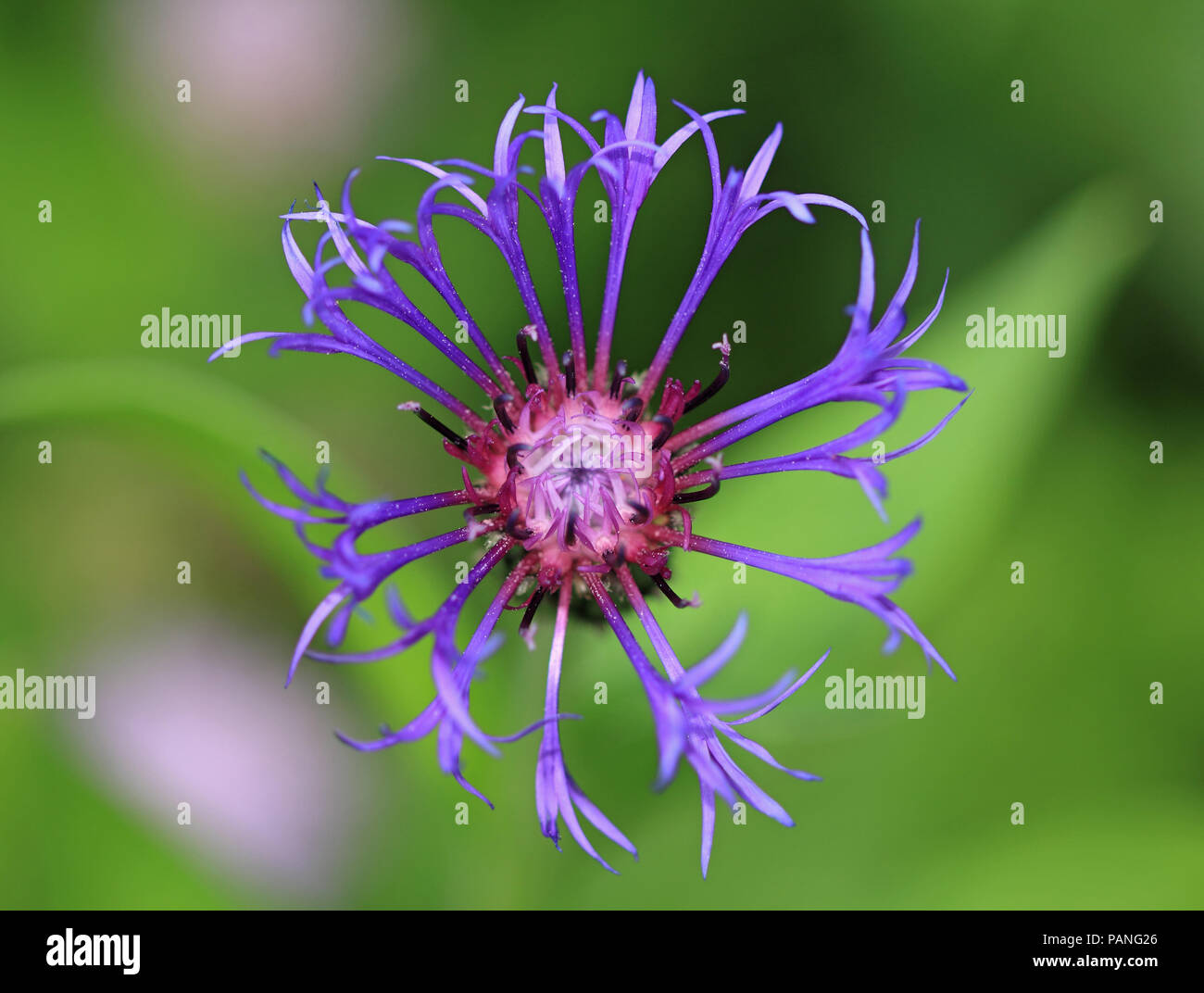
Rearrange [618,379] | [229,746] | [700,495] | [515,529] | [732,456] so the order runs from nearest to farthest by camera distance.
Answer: [515,529] < [700,495] < [618,379] < [732,456] < [229,746]

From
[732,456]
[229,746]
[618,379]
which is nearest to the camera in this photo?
[618,379]

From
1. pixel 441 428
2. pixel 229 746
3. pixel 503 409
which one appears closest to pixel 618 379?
pixel 503 409

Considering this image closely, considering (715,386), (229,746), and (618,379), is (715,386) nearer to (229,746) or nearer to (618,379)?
(618,379)

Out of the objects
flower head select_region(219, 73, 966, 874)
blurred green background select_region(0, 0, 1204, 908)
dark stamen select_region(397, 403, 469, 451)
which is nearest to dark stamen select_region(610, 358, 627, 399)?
flower head select_region(219, 73, 966, 874)

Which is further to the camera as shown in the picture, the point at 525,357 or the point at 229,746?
the point at 229,746

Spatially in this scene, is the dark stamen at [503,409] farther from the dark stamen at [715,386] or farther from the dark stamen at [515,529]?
the dark stamen at [715,386]

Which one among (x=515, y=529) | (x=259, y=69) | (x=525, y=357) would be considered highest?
(x=259, y=69)

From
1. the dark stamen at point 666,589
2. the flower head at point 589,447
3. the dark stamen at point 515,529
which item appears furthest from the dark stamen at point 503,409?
the dark stamen at point 666,589

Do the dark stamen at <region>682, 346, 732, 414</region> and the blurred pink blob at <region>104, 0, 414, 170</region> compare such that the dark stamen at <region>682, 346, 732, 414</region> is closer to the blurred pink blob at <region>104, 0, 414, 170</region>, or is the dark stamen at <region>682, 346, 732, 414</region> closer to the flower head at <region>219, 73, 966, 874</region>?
the flower head at <region>219, 73, 966, 874</region>
